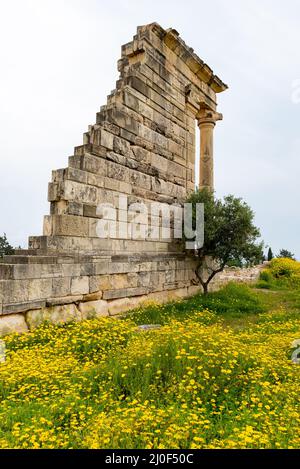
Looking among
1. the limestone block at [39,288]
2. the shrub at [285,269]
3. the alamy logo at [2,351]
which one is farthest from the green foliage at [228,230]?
the shrub at [285,269]

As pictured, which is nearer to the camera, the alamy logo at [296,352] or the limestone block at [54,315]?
the alamy logo at [296,352]

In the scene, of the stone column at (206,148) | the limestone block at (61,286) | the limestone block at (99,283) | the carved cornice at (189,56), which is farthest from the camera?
the stone column at (206,148)

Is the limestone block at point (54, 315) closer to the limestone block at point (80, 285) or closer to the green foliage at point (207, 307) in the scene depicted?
the limestone block at point (80, 285)

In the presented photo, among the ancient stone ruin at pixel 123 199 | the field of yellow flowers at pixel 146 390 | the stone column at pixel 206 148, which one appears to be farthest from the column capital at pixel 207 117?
the field of yellow flowers at pixel 146 390

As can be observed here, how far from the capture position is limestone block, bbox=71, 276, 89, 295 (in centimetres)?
653

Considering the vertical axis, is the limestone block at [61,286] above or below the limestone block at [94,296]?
above

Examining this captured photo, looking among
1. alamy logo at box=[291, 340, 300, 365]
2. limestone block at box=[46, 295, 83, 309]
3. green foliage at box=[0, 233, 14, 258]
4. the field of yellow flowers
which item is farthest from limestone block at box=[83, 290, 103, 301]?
green foliage at box=[0, 233, 14, 258]

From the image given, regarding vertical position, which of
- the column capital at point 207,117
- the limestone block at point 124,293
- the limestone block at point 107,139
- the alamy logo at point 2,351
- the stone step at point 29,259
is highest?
the column capital at point 207,117

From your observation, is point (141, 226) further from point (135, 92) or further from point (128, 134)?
point (135, 92)

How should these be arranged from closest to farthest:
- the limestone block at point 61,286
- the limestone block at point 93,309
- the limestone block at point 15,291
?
the limestone block at point 15,291 < the limestone block at point 61,286 < the limestone block at point 93,309

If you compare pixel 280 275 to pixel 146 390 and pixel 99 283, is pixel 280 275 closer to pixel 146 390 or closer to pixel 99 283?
pixel 99 283

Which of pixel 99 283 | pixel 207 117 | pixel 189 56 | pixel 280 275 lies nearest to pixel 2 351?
pixel 99 283

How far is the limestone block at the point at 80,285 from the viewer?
653 cm

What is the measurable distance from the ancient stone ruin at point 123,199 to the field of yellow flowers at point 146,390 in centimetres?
81
